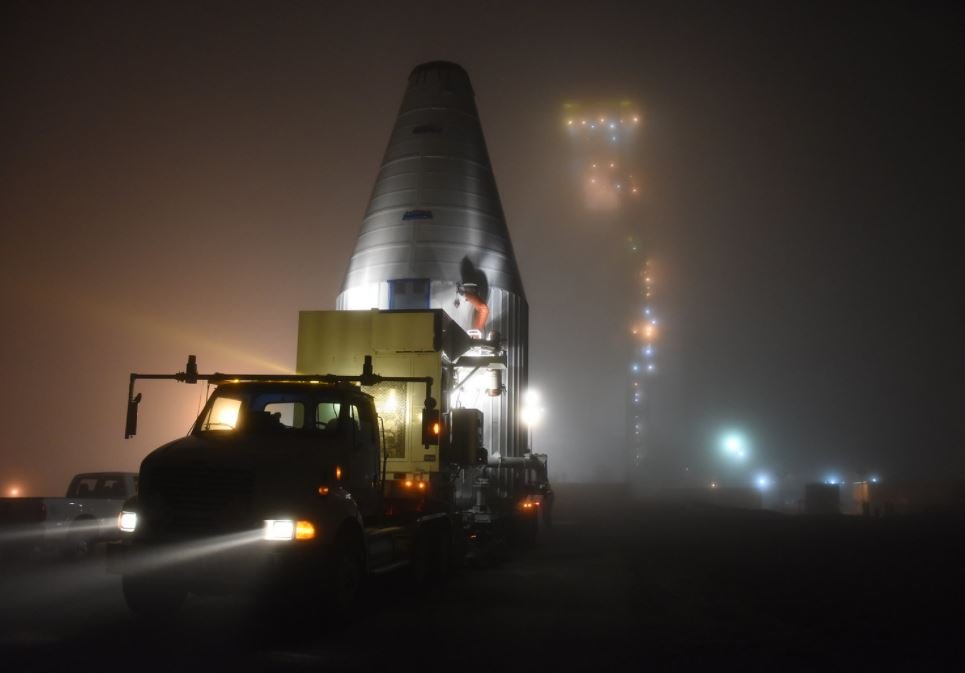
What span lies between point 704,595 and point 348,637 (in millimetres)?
5747

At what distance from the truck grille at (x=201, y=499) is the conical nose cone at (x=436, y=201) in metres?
15.1

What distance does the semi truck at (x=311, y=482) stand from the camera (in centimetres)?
864

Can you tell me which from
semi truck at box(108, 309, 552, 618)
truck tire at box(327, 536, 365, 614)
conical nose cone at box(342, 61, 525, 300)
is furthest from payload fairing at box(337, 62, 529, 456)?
truck tire at box(327, 536, 365, 614)

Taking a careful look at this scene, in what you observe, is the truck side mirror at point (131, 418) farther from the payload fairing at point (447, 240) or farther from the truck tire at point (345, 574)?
the payload fairing at point (447, 240)

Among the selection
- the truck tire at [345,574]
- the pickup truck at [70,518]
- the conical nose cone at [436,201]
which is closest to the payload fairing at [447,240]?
the conical nose cone at [436,201]

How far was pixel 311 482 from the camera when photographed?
9062 mm

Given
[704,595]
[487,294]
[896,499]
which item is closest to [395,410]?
[704,595]

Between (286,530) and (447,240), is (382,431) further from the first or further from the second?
(447,240)

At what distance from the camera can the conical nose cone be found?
79.0 ft

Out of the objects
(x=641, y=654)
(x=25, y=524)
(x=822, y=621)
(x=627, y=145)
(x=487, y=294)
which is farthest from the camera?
(x=627, y=145)

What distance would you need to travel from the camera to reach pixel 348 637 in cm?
891

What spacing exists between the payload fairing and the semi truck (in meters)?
7.83

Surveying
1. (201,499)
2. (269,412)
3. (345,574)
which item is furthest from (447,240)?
(201,499)

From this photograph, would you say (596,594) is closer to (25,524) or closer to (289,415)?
(289,415)
